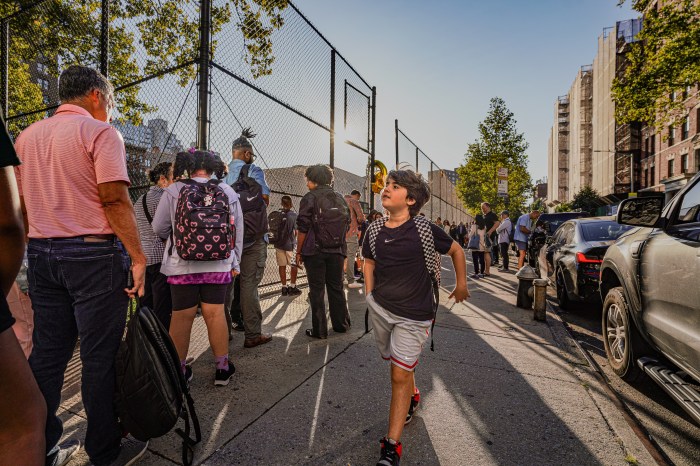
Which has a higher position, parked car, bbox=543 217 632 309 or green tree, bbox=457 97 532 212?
green tree, bbox=457 97 532 212

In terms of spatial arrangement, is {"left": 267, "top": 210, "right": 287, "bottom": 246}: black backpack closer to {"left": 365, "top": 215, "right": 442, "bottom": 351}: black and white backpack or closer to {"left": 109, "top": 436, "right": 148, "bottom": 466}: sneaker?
{"left": 365, "top": 215, "right": 442, "bottom": 351}: black and white backpack

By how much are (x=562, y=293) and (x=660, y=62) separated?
14.1 meters

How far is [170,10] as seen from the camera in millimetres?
7129

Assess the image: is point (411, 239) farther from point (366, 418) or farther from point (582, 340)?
point (582, 340)

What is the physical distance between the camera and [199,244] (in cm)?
268

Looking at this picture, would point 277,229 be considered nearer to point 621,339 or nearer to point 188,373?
point 188,373

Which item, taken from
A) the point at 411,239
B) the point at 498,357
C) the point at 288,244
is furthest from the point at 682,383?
the point at 288,244

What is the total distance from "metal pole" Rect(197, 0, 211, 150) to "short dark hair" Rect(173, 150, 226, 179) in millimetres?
1520

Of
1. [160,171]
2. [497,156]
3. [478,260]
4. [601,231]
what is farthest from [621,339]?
[497,156]

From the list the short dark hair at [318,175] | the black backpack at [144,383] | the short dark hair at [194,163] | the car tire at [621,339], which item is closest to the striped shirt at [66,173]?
the black backpack at [144,383]

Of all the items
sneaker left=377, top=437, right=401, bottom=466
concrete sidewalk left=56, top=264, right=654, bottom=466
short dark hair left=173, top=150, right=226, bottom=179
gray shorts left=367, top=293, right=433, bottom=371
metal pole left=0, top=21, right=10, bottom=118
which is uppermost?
metal pole left=0, top=21, right=10, bottom=118

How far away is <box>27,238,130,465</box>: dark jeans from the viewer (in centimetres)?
185

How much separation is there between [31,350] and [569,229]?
24.2 feet

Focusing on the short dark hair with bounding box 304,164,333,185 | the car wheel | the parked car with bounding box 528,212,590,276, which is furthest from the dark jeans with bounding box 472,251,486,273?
the short dark hair with bounding box 304,164,333,185
